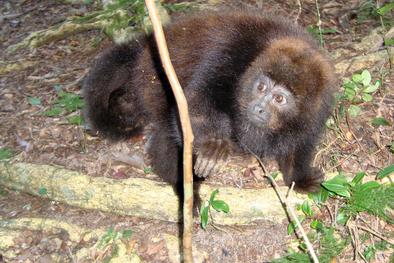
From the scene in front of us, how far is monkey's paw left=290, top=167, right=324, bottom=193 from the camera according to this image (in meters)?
3.74

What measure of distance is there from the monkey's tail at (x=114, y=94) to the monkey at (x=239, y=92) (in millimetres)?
47

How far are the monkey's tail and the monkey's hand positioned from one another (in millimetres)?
887

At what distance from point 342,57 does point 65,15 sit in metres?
4.14

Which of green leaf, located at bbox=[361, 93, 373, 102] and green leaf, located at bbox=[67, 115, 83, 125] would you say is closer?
green leaf, located at bbox=[361, 93, 373, 102]

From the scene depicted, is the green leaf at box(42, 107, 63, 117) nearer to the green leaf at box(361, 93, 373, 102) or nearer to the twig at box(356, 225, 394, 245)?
the green leaf at box(361, 93, 373, 102)

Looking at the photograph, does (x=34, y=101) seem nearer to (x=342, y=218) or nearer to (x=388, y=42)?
(x=342, y=218)

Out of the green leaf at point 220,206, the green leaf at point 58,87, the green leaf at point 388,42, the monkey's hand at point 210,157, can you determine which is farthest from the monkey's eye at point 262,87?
the green leaf at point 58,87

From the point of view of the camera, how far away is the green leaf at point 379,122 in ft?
13.2

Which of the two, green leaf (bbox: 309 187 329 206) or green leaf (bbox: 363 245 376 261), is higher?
green leaf (bbox: 309 187 329 206)

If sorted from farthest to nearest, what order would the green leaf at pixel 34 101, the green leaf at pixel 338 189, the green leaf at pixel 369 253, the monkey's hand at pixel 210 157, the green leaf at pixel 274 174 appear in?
the green leaf at pixel 34 101 < the green leaf at pixel 274 174 < the monkey's hand at pixel 210 157 < the green leaf at pixel 338 189 < the green leaf at pixel 369 253

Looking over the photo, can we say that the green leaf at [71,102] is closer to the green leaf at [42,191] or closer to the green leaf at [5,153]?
the green leaf at [5,153]

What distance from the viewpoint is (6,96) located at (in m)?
5.59

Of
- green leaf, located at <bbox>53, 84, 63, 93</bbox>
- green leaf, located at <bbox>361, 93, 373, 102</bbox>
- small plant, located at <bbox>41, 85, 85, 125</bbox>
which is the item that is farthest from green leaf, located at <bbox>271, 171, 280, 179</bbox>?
green leaf, located at <bbox>53, 84, 63, 93</bbox>

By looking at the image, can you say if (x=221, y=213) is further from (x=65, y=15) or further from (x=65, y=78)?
(x=65, y=15)
